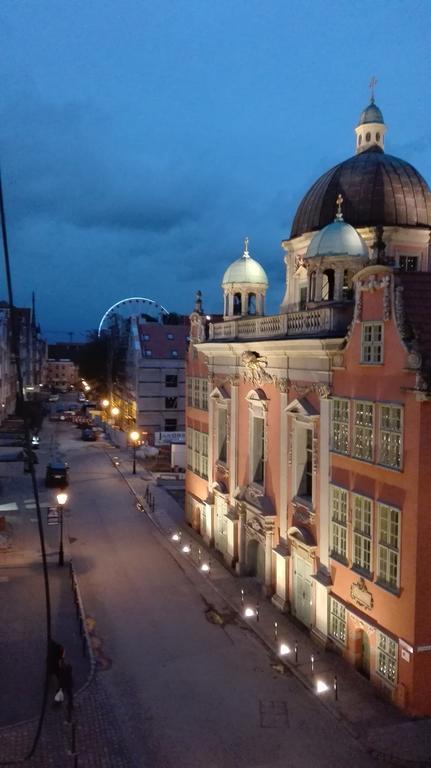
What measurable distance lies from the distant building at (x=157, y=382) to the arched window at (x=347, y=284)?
38728 millimetres

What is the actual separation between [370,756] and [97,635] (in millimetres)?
10089

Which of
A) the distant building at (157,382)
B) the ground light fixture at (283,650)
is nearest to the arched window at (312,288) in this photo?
the ground light fixture at (283,650)

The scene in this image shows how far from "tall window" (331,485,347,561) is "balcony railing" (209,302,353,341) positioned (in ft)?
17.3

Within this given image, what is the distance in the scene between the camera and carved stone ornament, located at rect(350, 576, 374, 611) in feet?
61.0

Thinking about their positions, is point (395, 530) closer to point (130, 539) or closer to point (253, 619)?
point (253, 619)

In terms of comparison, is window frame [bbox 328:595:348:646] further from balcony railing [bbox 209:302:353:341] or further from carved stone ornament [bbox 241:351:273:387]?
carved stone ornament [bbox 241:351:273:387]

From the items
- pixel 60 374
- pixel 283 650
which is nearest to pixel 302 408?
pixel 283 650

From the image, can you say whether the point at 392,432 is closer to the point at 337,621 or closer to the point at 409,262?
the point at 337,621

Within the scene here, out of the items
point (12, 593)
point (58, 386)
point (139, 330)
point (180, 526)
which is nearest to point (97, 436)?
point (139, 330)

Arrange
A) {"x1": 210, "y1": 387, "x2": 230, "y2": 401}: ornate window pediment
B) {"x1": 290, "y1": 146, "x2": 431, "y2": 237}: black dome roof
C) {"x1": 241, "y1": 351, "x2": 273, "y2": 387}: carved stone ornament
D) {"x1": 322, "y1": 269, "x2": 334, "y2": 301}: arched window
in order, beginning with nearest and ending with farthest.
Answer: {"x1": 322, "y1": 269, "x2": 334, "y2": 301}: arched window < {"x1": 241, "y1": 351, "x2": 273, "y2": 387}: carved stone ornament < {"x1": 290, "y1": 146, "x2": 431, "y2": 237}: black dome roof < {"x1": 210, "y1": 387, "x2": 230, "y2": 401}: ornate window pediment

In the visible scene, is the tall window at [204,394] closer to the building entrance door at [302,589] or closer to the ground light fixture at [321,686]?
the building entrance door at [302,589]

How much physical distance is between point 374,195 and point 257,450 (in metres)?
12.5

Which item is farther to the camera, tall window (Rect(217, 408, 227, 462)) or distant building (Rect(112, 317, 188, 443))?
distant building (Rect(112, 317, 188, 443))

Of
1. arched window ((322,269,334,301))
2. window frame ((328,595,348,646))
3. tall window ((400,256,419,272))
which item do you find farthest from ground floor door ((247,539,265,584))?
tall window ((400,256,419,272))
